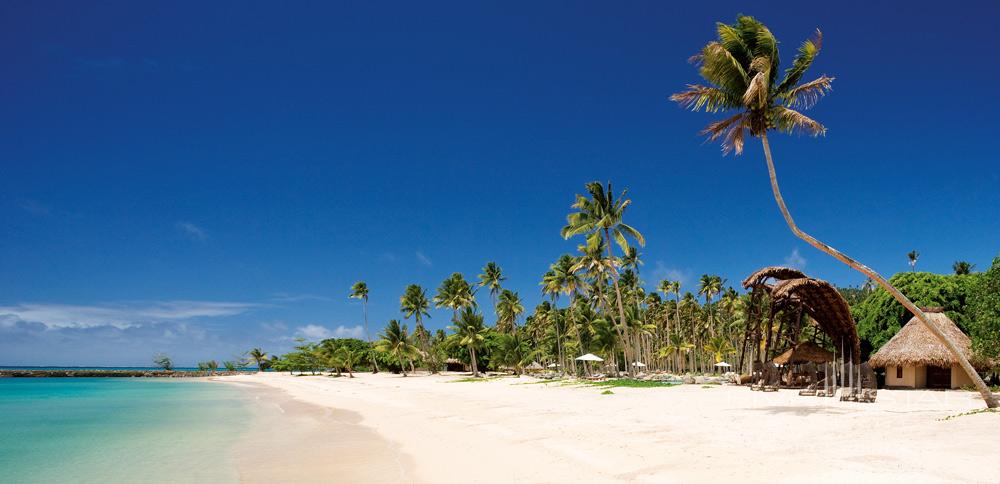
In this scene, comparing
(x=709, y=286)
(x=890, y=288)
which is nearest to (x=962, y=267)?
(x=709, y=286)

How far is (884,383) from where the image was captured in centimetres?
2564

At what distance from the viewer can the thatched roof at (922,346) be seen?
2269 cm

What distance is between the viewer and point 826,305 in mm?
22953

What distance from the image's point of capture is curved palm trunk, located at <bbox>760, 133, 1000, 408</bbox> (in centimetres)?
1365

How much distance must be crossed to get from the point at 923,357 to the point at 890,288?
11324 millimetres

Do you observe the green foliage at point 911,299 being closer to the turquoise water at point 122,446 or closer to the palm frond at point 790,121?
the palm frond at point 790,121

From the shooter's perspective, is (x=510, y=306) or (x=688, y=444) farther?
(x=510, y=306)

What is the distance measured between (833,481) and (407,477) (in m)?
6.00

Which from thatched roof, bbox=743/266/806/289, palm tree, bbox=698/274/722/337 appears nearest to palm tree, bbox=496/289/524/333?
palm tree, bbox=698/274/722/337

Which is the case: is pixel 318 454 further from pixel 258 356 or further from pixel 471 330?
pixel 258 356

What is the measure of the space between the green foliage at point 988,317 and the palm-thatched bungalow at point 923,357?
3.28m

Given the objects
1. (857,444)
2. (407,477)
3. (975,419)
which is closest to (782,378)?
(975,419)

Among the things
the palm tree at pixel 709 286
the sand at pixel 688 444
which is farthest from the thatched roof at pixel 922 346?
the palm tree at pixel 709 286

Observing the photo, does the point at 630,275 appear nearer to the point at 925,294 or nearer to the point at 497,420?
the point at 925,294
